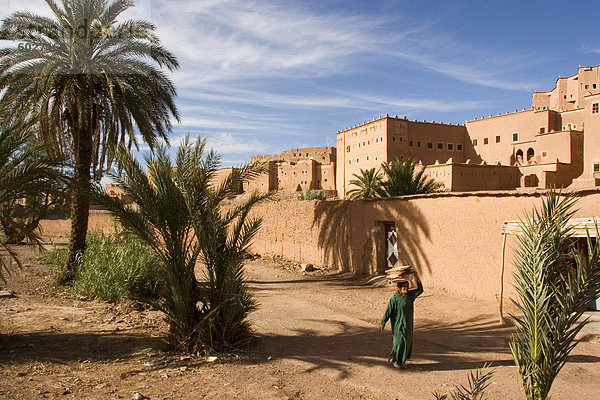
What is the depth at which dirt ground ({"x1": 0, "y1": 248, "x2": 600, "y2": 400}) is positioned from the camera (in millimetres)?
5234

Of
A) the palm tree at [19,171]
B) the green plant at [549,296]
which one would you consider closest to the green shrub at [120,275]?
the palm tree at [19,171]

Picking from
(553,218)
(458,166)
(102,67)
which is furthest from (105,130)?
(458,166)

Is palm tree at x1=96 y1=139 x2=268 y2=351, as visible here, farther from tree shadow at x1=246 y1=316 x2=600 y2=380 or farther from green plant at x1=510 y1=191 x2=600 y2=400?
green plant at x1=510 y1=191 x2=600 y2=400

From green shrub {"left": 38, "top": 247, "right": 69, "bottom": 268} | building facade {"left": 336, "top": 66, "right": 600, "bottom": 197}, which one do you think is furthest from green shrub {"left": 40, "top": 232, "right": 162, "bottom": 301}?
building facade {"left": 336, "top": 66, "right": 600, "bottom": 197}

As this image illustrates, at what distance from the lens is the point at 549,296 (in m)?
3.00

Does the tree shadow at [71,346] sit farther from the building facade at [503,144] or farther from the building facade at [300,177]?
the building facade at [300,177]

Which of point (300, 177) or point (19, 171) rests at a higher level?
point (300, 177)

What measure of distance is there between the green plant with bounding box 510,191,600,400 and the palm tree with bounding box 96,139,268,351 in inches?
173

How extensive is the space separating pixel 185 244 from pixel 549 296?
5177 mm

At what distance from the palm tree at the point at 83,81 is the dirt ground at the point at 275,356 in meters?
4.37

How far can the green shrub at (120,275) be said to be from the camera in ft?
33.1

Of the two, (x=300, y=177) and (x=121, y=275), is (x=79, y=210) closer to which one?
(x=121, y=275)

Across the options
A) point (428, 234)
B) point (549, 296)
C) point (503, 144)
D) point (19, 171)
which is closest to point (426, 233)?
point (428, 234)

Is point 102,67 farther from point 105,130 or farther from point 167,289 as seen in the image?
point 167,289
